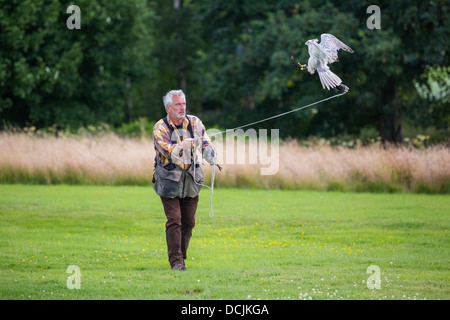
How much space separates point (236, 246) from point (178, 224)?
235cm

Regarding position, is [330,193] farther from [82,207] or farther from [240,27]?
[240,27]

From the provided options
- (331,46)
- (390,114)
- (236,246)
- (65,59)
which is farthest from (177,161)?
(65,59)

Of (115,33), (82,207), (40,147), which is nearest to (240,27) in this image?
(115,33)

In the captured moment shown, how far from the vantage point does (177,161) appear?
25.7 ft

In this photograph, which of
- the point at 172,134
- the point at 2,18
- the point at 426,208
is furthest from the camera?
the point at 2,18

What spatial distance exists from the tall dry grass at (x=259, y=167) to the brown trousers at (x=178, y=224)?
30.8 feet

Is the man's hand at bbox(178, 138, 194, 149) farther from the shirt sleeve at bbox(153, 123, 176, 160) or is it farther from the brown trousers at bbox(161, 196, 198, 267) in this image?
the brown trousers at bbox(161, 196, 198, 267)

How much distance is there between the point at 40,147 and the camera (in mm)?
19484

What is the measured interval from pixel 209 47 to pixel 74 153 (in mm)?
23892

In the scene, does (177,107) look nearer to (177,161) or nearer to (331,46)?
(177,161)

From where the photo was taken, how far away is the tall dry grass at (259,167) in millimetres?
17000

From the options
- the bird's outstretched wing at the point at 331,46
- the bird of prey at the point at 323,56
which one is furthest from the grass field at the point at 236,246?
the bird's outstretched wing at the point at 331,46

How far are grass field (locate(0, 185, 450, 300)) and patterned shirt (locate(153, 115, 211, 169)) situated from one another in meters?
1.28

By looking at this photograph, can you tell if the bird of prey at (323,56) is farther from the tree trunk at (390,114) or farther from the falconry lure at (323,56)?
the tree trunk at (390,114)
